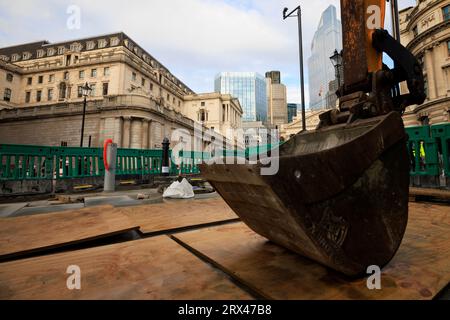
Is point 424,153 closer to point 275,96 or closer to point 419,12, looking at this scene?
point 419,12

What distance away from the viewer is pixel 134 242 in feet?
6.83

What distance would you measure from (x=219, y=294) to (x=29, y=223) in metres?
2.88

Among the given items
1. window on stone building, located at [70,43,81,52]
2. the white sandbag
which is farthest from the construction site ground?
window on stone building, located at [70,43,81,52]

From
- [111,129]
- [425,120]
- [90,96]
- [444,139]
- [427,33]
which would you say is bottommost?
[444,139]

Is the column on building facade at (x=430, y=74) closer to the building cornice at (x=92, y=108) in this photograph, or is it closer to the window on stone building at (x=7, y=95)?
the building cornice at (x=92, y=108)

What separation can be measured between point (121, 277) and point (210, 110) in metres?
61.3

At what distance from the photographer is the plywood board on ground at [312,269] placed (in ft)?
3.78

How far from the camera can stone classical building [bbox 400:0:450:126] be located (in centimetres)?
2454

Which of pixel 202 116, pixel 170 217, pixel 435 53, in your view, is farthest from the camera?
pixel 202 116

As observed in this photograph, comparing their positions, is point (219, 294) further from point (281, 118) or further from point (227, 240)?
point (281, 118)

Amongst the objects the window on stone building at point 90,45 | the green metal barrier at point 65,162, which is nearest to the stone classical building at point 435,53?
the green metal barrier at point 65,162

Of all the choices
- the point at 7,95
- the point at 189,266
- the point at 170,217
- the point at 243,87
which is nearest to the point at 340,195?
the point at 189,266

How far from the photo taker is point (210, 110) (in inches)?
2389

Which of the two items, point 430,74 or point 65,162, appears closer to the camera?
point 65,162
